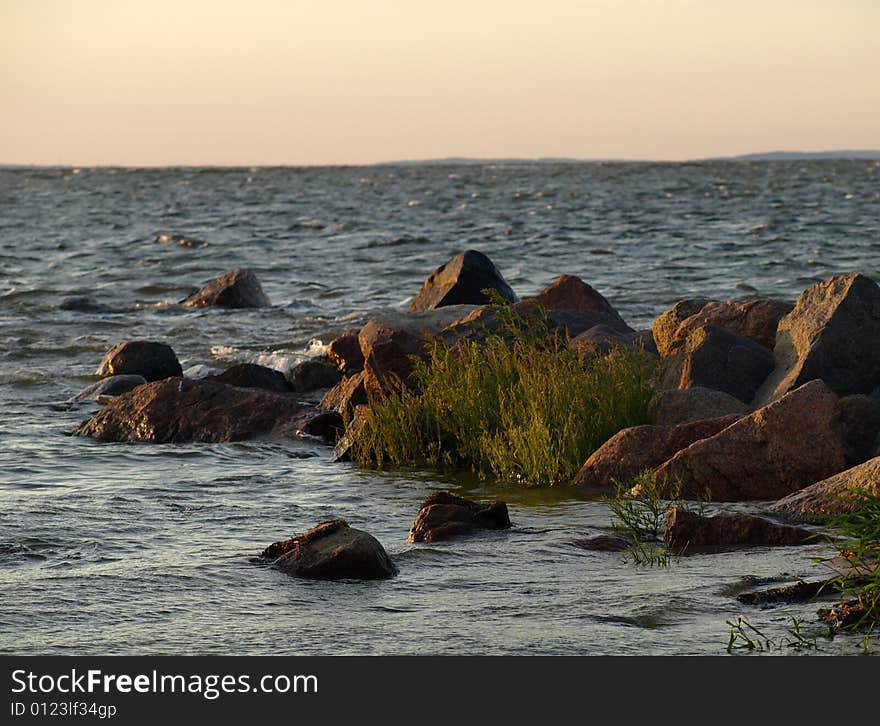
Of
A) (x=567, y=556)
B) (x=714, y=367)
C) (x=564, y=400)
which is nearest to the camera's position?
(x=567, y=556)

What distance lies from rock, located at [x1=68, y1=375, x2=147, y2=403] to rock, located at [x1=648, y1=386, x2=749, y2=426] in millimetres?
7028

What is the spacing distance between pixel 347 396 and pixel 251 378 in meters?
2.22

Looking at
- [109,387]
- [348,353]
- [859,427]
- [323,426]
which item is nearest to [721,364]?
[859,427]

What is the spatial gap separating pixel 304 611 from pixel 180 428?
6.51 meters

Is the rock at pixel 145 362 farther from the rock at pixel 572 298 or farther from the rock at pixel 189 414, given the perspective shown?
the rock at pixel 572 298

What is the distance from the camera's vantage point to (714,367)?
1162 cm

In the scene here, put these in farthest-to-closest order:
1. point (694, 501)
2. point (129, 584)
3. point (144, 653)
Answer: point (694, 501), point (129, 584), point (144, 653)

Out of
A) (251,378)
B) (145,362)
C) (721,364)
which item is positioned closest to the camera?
(721,364)

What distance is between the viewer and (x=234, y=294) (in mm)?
24719

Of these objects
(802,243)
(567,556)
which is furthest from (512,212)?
(567,556)

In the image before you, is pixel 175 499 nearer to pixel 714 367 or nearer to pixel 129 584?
pixel 129 584

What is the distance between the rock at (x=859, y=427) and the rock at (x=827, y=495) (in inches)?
51.5

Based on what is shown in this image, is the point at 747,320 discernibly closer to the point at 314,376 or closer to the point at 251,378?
the point at 314,376
